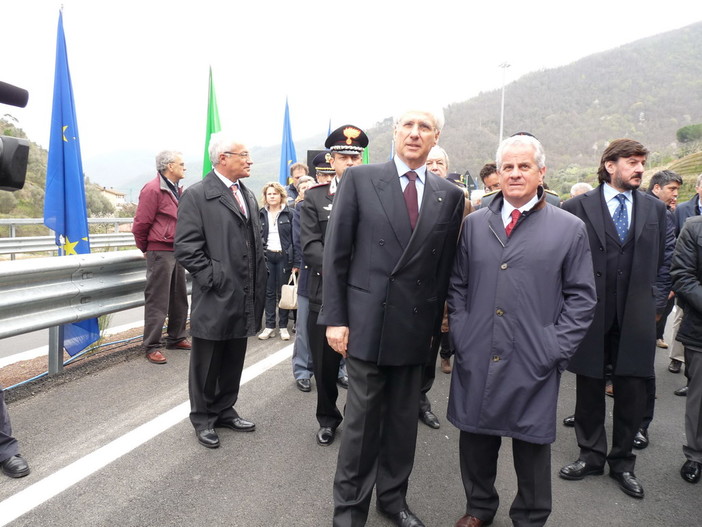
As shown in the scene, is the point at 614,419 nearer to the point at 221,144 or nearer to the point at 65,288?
the point at 221,144

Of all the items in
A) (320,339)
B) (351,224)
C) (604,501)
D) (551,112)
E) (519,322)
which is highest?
(551,112)

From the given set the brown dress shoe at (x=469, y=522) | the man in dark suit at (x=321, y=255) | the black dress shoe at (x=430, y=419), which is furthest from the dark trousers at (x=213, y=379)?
the brown dress shoe at (x=469, y=522)

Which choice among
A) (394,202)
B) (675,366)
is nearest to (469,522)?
(394,202)

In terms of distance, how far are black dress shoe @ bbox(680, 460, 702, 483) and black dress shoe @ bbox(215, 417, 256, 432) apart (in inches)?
112

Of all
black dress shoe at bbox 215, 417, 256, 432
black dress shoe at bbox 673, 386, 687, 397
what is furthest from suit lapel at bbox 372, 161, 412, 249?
black dress shoe at bbox 673, 386, 687, 397

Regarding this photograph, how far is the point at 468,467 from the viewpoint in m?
2.84

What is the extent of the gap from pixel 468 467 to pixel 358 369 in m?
0.79

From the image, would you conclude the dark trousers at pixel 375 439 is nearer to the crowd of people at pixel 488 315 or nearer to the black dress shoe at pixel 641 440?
the crowd of people at pixel 488 315

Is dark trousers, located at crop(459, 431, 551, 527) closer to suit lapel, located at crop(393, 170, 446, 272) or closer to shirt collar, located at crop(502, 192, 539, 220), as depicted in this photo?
suit lapel, located at crop(393, 170, 446, 272)

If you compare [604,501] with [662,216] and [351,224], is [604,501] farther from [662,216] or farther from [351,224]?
[351,224]

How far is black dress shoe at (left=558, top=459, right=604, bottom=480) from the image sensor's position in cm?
339

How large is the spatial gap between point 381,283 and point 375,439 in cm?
82

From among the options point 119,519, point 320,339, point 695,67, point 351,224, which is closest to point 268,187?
point 320,339

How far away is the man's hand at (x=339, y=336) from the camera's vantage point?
8.96ft
